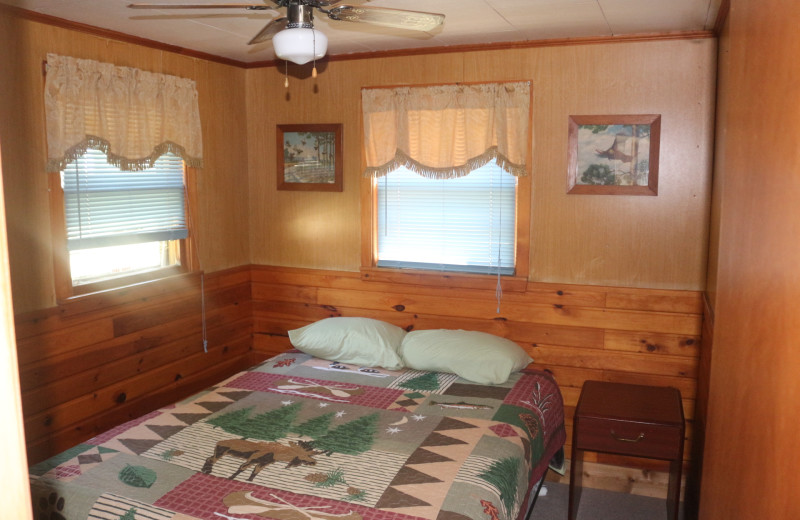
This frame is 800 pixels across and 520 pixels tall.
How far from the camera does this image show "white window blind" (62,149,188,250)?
10.2 ft

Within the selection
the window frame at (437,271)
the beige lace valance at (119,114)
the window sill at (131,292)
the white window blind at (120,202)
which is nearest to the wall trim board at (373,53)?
the beige lace valance at (119,114)

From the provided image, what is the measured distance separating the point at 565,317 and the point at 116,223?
7.85 feet

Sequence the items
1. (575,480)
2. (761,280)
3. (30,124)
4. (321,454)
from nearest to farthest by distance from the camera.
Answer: (761,280), (321,454), (30,124), (575,480)

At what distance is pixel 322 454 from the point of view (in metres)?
2.50

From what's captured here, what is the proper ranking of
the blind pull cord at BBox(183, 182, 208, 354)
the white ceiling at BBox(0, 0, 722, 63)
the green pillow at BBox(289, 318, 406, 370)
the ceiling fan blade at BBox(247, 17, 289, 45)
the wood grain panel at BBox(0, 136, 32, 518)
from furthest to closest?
the blind pull cord at BBox(183, 182, 208, 354) → the green pillow at BBox(289, 318, 406, 370) → the white ceiling at BBox(0, 0, 722, 63) → the ceiling fan blade at BBox(247, 17, 289, 45) → the wood grain panel at BBox(0, 136, 32, 518)

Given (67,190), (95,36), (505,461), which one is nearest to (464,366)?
(505,461)

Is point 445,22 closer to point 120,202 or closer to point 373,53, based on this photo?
point 373,53

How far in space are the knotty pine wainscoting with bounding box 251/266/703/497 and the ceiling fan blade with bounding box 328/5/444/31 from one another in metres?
1.87

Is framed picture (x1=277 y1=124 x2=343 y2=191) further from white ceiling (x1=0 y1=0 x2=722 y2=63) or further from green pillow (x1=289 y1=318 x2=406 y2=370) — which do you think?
green pillow (x1=289 y1=318 x2=406 y2=370)

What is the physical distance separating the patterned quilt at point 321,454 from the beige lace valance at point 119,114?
4.16ft

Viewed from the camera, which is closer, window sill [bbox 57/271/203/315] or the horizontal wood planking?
window sill [bbox 57/271/203/315]

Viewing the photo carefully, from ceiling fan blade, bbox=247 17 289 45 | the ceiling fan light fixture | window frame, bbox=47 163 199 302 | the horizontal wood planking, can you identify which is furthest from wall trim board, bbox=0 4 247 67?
the ceiling fan light fixture

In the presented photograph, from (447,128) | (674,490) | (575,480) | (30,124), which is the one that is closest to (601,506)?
(575,480)

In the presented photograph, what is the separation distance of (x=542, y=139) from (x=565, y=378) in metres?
1.30
